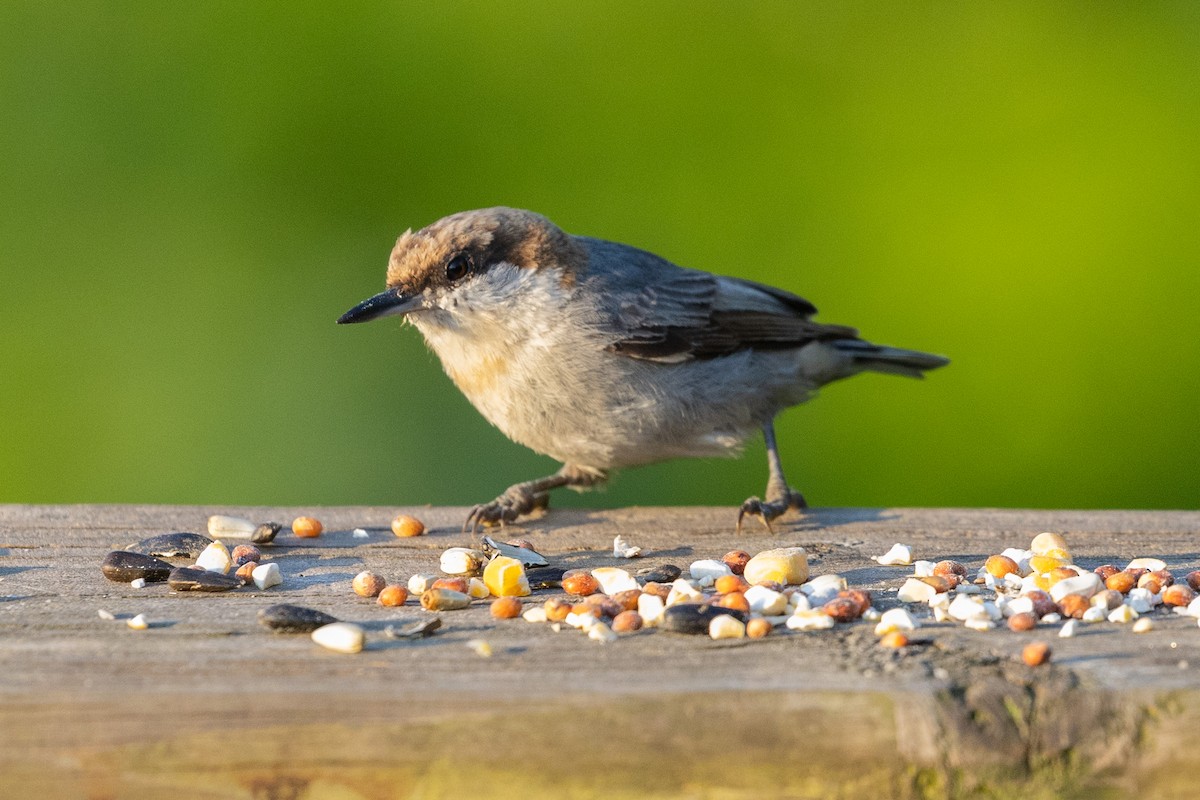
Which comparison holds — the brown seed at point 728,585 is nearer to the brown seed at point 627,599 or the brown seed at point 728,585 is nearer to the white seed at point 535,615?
the brown seed at point 627,599

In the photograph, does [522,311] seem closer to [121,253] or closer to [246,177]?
[246,177]

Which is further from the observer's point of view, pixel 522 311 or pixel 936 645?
pixel 522 311

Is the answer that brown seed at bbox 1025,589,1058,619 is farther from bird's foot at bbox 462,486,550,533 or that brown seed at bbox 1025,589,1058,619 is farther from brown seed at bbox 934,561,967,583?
bird's foot at bbox 462,486,550,533

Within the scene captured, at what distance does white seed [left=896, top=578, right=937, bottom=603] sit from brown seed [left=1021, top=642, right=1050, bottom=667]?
523mm

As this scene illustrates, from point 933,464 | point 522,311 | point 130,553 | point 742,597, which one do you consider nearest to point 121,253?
point 522,311

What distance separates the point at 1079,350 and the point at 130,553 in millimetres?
3378

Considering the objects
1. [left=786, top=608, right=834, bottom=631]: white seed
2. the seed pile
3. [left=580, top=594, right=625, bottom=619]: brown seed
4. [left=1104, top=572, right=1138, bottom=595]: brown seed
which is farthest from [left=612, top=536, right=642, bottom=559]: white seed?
[left=1104, top=572, right=1138, bottom=595]: brown seed

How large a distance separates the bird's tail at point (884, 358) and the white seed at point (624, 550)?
193cm

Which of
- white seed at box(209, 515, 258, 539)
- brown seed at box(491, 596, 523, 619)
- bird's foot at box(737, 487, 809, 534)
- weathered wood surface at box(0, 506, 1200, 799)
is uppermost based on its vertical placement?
white seed at box(209, 515, 258, 539)

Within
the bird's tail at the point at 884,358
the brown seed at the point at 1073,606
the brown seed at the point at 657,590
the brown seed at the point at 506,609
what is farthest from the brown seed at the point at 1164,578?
the bird's tail at the point at 884,358

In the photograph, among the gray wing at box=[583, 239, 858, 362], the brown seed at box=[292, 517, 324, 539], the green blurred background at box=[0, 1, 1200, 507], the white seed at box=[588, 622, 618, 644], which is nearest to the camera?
the white seed at box=[588, 622, 618, 644]

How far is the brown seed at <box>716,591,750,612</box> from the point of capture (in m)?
2.65

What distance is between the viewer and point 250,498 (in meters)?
5.33

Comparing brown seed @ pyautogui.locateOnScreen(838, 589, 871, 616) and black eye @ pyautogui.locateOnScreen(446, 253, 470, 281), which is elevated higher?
black eye @ pyautogui.locateOnScreen(446, 253, 470, 281)
